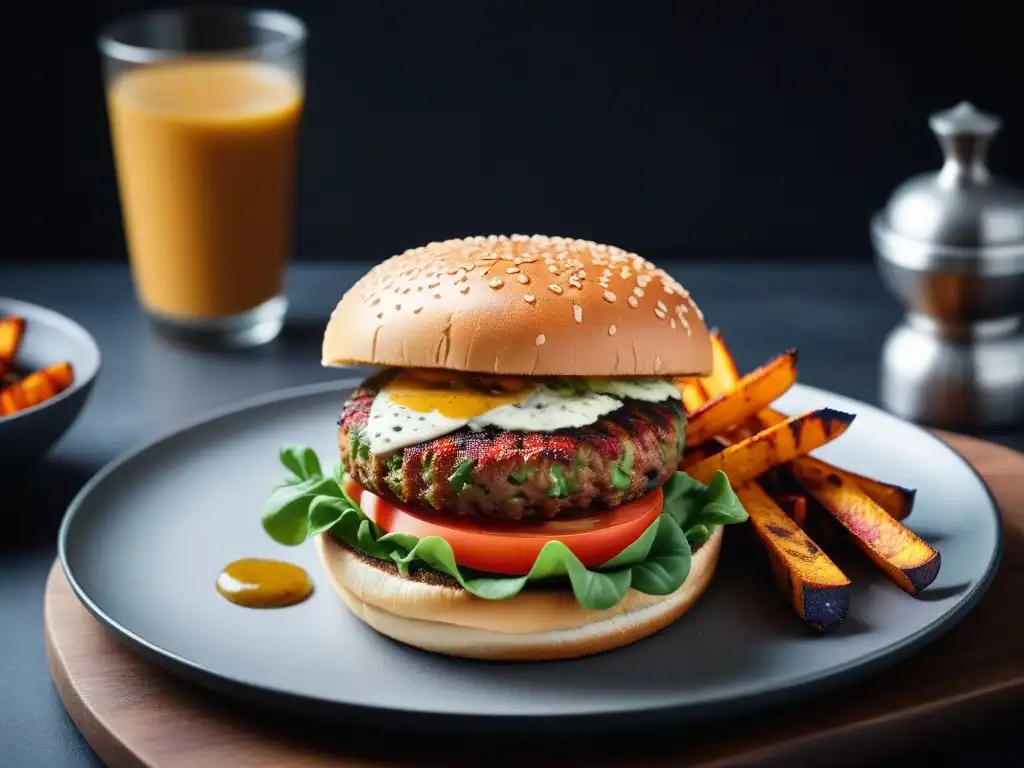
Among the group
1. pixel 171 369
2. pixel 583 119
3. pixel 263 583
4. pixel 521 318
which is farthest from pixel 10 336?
pixel 583 119

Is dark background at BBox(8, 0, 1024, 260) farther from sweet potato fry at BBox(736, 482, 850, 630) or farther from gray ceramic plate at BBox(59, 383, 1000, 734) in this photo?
sweet potato fry at BBox(736, 482, 850, 630)

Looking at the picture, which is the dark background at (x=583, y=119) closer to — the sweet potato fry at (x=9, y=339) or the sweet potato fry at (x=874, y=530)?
the sweet potato fry at (x=9, y=339)

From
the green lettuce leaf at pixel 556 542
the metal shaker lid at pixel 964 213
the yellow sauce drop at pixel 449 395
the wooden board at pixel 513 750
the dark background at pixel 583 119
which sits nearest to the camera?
the wooden board at pixel 513 750

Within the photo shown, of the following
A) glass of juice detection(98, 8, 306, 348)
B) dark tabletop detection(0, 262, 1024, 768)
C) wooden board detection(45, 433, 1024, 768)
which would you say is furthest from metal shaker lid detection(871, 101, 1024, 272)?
glass of juice detection(98, 8, 306, 348)

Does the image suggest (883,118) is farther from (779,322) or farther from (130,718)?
(130,718)

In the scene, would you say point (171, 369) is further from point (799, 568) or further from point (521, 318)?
point (799, 568)

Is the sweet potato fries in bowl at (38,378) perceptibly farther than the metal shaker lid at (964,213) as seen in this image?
No

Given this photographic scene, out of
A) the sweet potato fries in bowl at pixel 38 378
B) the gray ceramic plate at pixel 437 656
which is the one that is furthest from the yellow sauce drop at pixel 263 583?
the sweet potato fries in bowl at pixel 38 378

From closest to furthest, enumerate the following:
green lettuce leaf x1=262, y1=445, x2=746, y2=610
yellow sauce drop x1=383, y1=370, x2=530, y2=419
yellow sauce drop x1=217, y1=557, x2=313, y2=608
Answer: green lettuce leaf x1=262, y1=445, x2=746, y2=610 → yellow sauce drop x1=383, y1=370, x2=530, y2=419 → yellow sauce drop x1=217, y1=557, x2=313, y2=608
